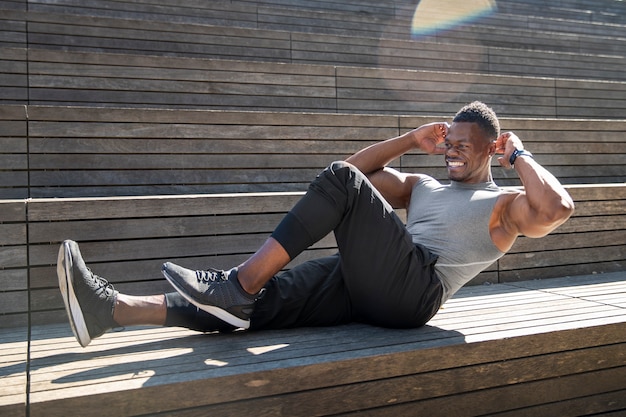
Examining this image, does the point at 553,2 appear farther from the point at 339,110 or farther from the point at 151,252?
the point at 151,252

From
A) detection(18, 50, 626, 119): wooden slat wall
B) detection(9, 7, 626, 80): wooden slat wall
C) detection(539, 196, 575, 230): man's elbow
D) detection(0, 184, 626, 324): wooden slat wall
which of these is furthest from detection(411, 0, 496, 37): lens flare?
detection(539, 196, 575, 230): man's elbow

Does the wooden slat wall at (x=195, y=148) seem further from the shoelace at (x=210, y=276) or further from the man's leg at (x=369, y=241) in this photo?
the man's leg at (x=369, y=241)

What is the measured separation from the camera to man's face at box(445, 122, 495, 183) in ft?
7.29

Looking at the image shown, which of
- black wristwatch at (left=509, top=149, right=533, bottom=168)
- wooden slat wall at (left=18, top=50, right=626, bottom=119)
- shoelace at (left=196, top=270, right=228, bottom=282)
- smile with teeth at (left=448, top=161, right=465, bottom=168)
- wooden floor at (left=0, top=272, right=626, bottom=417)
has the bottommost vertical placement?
wooden floor at (left=0, top=272, right=626, bottom=417)

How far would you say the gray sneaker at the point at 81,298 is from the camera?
5.87ft

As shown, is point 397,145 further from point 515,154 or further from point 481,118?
point 515,154

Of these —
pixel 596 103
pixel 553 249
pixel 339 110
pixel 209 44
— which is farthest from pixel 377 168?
pixel 596 103

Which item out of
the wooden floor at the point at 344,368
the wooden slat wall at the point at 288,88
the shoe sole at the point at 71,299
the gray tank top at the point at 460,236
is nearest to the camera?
the wooden floor at the point at 344,368

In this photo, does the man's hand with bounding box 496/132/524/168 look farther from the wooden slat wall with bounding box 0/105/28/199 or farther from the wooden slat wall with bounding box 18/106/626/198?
the wooden slat wall with bounding box 0/105/28/199

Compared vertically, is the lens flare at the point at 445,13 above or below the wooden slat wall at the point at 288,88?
above

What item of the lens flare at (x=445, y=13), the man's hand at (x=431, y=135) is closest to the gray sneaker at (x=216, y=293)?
the man's hand at (x=431, y=135)

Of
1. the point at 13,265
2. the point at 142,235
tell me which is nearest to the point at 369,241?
the point at 142,235

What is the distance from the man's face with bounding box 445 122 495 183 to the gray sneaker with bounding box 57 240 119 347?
136 cm

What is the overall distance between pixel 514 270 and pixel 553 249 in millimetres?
275
